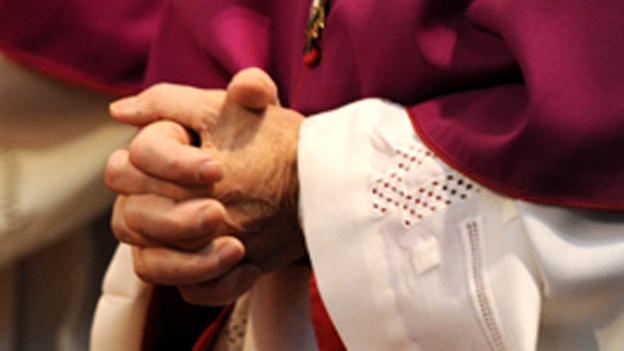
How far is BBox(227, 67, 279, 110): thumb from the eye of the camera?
0.69 meters

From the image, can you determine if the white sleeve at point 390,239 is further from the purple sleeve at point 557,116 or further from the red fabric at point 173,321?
the red fabric at point 173,321

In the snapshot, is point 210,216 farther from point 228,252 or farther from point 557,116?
point 557,116

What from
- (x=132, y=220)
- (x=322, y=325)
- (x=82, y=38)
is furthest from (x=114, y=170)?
(x=82, y=38)

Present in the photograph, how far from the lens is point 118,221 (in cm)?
73

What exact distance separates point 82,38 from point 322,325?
1.37ft

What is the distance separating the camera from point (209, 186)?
691mm

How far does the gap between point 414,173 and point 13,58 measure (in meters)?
0.50

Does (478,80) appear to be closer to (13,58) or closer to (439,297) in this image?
(439,297)

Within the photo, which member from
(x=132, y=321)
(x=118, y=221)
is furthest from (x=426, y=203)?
(x=132, y=321)

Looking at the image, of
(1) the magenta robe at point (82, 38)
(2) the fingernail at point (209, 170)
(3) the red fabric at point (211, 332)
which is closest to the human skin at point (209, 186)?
(2) the fingernail at point (209, 170)

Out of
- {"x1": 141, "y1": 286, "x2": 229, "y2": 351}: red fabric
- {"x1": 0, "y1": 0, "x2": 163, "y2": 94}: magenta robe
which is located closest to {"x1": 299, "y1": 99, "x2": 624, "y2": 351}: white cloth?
{"x1": 141, "y1": 286, "x2": 229, "y2": 351}: red fabric

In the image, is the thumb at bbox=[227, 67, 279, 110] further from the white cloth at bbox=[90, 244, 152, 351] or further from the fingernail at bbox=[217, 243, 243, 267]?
the white cloth at bbox=[90, 244, 152, 351]

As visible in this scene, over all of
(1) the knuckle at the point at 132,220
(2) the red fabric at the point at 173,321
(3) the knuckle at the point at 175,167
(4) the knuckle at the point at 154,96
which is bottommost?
(2) the red fabric at the point at 173,321

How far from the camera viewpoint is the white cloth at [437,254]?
0.62 m
